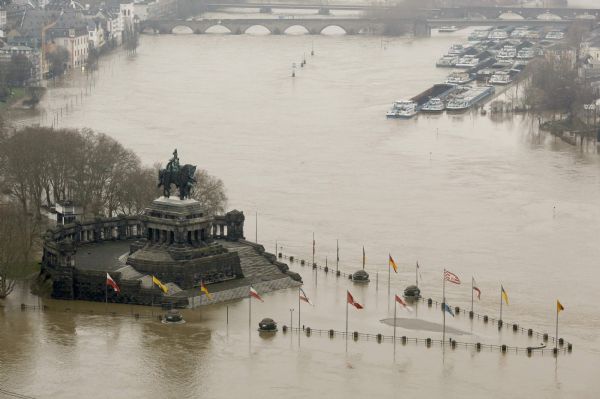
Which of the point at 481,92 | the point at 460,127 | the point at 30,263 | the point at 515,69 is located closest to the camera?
the point at 30,263

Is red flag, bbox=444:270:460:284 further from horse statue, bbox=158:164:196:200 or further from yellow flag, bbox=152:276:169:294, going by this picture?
yellow flag, bbox=152:276:169:294

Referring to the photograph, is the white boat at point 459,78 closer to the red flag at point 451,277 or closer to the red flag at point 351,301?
the red flag at point 451,277

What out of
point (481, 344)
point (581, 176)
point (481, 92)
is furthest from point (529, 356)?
point (481, 92)

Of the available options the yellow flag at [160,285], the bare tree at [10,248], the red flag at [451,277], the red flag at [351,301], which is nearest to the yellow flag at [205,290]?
the yellow flag at [160,285]

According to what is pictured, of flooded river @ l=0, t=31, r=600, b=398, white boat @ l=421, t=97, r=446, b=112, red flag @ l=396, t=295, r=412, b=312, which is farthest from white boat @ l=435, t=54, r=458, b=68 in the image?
red flag @ l=396, t=295, r=412, b=312

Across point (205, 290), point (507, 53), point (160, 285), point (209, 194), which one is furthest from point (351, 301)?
point (507, 53)

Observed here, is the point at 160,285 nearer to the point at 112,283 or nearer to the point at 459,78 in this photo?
the point at 112,283

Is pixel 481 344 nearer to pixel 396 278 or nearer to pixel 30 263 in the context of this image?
pixel 396 278

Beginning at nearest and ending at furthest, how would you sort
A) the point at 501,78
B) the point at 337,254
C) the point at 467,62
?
the point at 337,254, the point at 501,78, the point at 467,62
